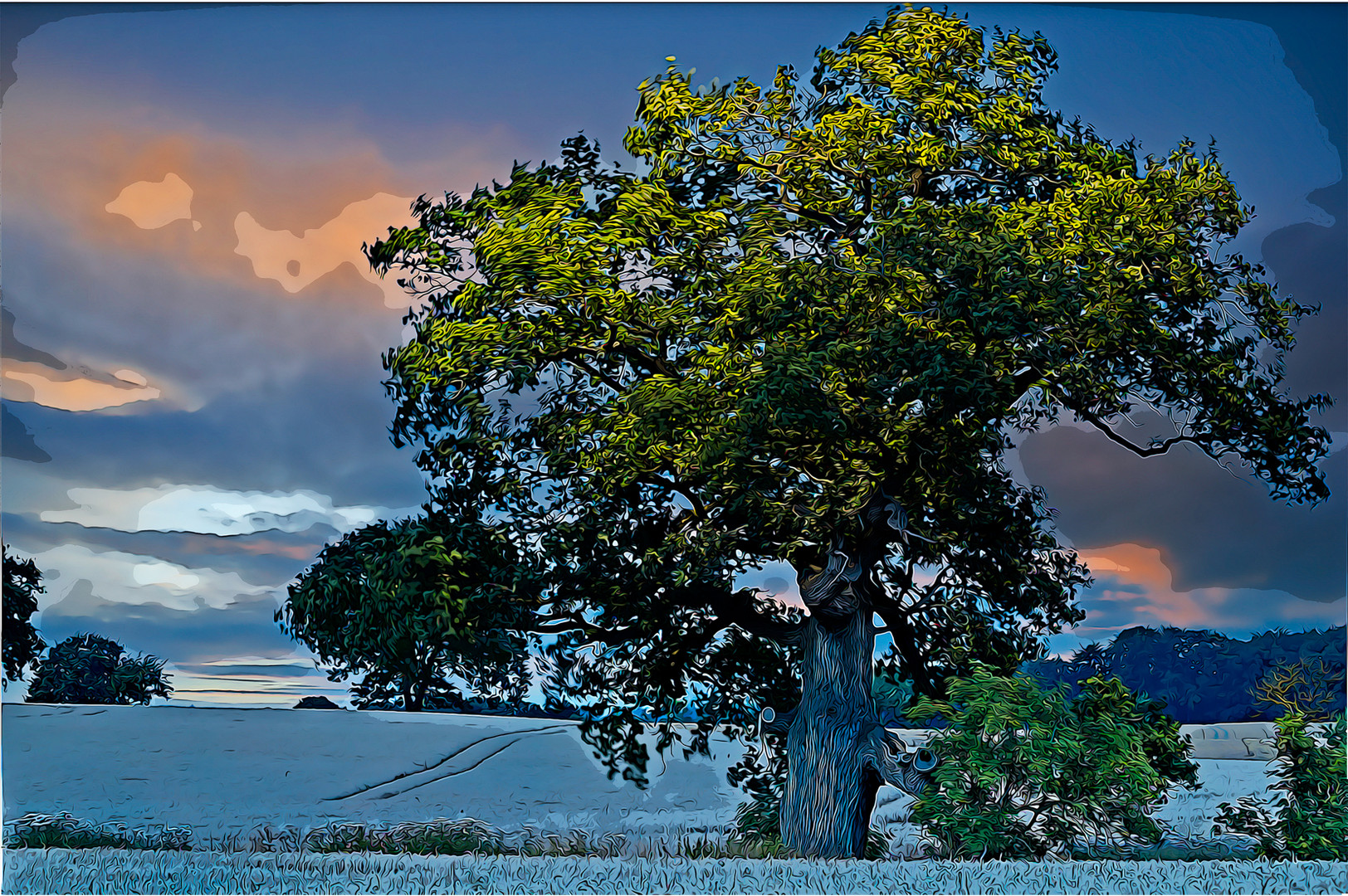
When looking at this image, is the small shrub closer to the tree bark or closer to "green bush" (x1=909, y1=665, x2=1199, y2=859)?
"green bush" (x1=909, y1=665, x2=1199, y2=859)

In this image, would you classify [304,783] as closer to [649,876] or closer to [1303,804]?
[649,876]

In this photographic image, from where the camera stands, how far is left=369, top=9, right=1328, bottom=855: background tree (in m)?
8.68

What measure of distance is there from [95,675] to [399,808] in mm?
3102

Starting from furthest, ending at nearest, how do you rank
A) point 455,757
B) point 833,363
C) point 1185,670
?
point 455,757 → point 1185,670 → point 833,363

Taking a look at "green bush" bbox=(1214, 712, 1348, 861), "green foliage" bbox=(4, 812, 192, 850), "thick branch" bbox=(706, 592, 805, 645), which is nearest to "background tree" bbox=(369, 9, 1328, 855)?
"thick branch" bbox=(706, 592, 805, 645)

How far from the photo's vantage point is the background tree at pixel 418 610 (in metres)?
9.24

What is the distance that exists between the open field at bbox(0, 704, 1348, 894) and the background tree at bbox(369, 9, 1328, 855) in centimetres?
71

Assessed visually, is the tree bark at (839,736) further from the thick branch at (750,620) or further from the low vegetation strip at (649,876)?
the low vegetation strip at (649,876)

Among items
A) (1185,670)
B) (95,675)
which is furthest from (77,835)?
A: (1185,670)

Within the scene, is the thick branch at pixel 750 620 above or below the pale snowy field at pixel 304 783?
above

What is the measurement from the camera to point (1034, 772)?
29.7 ft

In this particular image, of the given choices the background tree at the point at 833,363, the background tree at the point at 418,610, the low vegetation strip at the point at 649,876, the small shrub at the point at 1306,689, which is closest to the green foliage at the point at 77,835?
the low vegetation strip at the point at 649,876

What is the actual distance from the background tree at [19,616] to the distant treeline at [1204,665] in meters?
9.05

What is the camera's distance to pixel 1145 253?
8867 mm
